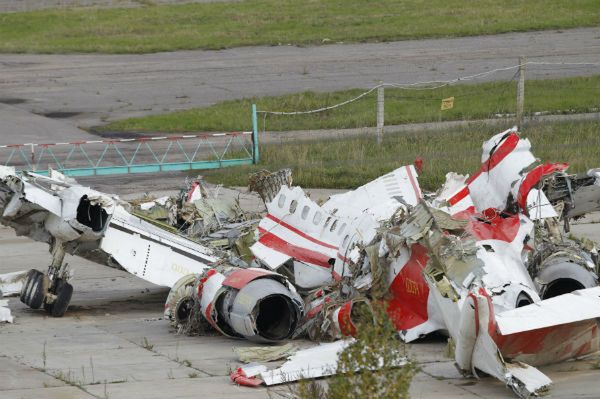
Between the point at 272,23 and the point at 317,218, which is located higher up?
the point at 272,23

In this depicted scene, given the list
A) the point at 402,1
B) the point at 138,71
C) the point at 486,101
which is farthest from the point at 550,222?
the point at 402,1

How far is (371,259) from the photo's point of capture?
18.3 meters

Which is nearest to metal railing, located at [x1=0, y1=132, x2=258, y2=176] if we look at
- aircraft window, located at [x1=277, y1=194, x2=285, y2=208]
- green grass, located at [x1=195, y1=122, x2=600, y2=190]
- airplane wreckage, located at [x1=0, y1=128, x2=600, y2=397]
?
green grass, located at [x1=195, y1=122, x2=600, y2=190]

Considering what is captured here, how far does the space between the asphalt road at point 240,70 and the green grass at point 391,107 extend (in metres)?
2.07

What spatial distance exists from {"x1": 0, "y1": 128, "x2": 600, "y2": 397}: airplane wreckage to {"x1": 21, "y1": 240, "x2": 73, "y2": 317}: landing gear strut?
24 millimetres

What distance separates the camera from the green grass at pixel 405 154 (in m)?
33.3

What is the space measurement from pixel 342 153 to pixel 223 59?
822 inches

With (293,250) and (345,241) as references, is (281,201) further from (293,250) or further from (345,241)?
(345,241)

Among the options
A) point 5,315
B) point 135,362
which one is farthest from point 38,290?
point 135,362

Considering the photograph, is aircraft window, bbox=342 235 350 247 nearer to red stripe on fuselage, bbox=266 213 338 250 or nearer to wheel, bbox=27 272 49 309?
red stripe on fuselage, bbox=266 213 338 250

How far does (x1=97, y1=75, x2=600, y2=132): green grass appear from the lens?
41.3 meters

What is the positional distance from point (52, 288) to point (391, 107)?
23562 millimetres

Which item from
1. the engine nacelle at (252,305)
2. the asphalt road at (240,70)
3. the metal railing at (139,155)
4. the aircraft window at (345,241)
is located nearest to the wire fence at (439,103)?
the metal railing at (139,155)

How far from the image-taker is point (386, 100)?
44125 millimetres
